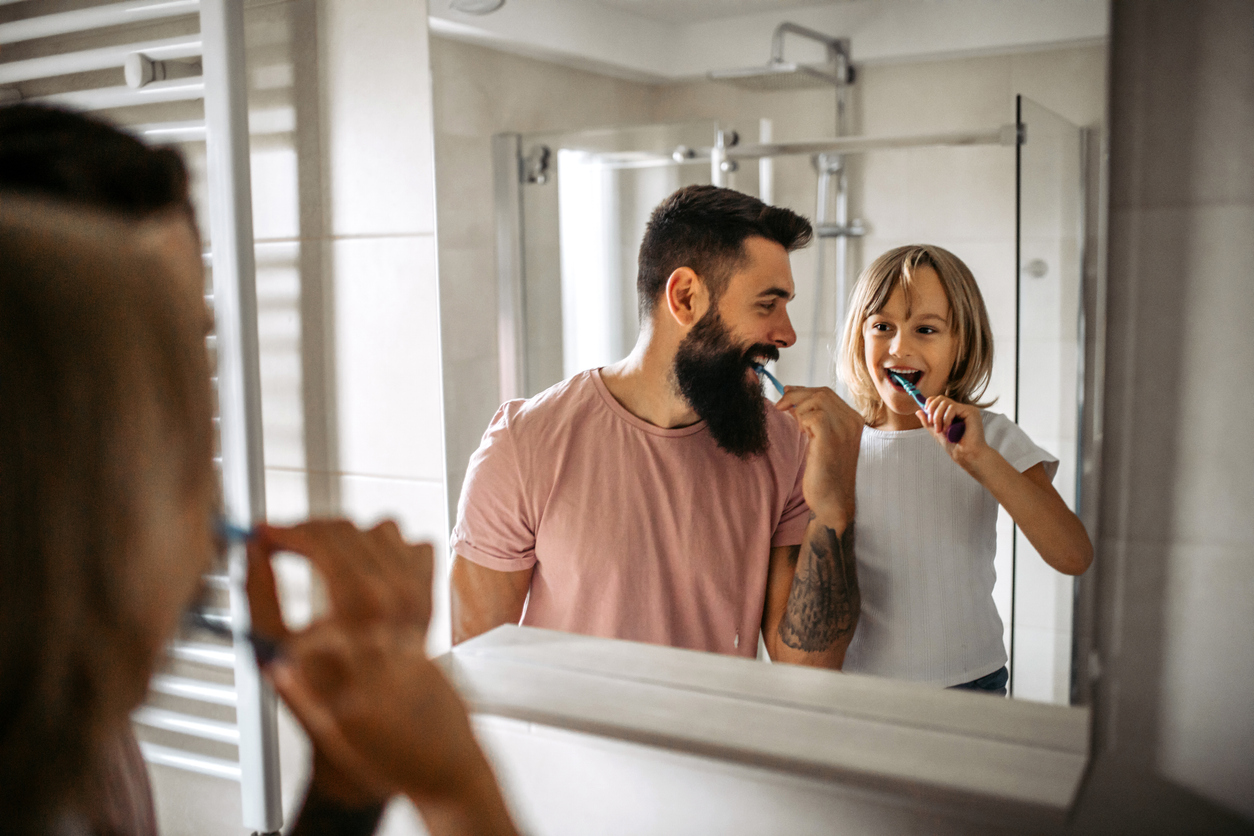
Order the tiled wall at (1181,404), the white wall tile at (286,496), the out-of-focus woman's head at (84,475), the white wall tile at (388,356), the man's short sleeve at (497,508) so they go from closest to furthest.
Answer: the out-of-focus woman's head at (84,475) < the tiled wall at (1181,404) < the man's short sleeve at (497,508) < the white wall tile at (388,356) < the white wall tile at (286,496)

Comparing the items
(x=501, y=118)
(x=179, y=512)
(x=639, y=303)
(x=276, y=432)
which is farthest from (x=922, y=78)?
(x=276, y=432)

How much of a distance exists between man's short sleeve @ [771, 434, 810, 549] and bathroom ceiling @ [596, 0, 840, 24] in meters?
0.35

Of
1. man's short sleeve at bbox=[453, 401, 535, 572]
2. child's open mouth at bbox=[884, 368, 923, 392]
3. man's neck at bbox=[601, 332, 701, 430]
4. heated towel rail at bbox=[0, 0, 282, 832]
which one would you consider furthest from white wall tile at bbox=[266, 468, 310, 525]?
child's open mouth at bbox=[884, 368, 923, 392]

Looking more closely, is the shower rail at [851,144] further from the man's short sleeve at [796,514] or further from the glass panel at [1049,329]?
the man's short sleeve at [796,514]

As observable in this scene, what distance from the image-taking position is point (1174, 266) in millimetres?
674

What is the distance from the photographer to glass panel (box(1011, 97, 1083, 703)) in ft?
2.26

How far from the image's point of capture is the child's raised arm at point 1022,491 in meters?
0.71

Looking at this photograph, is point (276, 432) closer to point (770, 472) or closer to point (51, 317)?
point (770, 472)

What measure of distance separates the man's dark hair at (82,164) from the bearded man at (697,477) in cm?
43

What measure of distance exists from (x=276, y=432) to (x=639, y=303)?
54cm

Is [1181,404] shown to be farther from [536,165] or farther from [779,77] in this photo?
[536,165]

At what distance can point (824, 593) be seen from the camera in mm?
762

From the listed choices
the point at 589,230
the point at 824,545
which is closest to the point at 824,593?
the point at 824,545

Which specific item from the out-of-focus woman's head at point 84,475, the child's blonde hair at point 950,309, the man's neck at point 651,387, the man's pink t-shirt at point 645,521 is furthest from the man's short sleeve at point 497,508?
the out-of-focus woman's head at point 84,475
